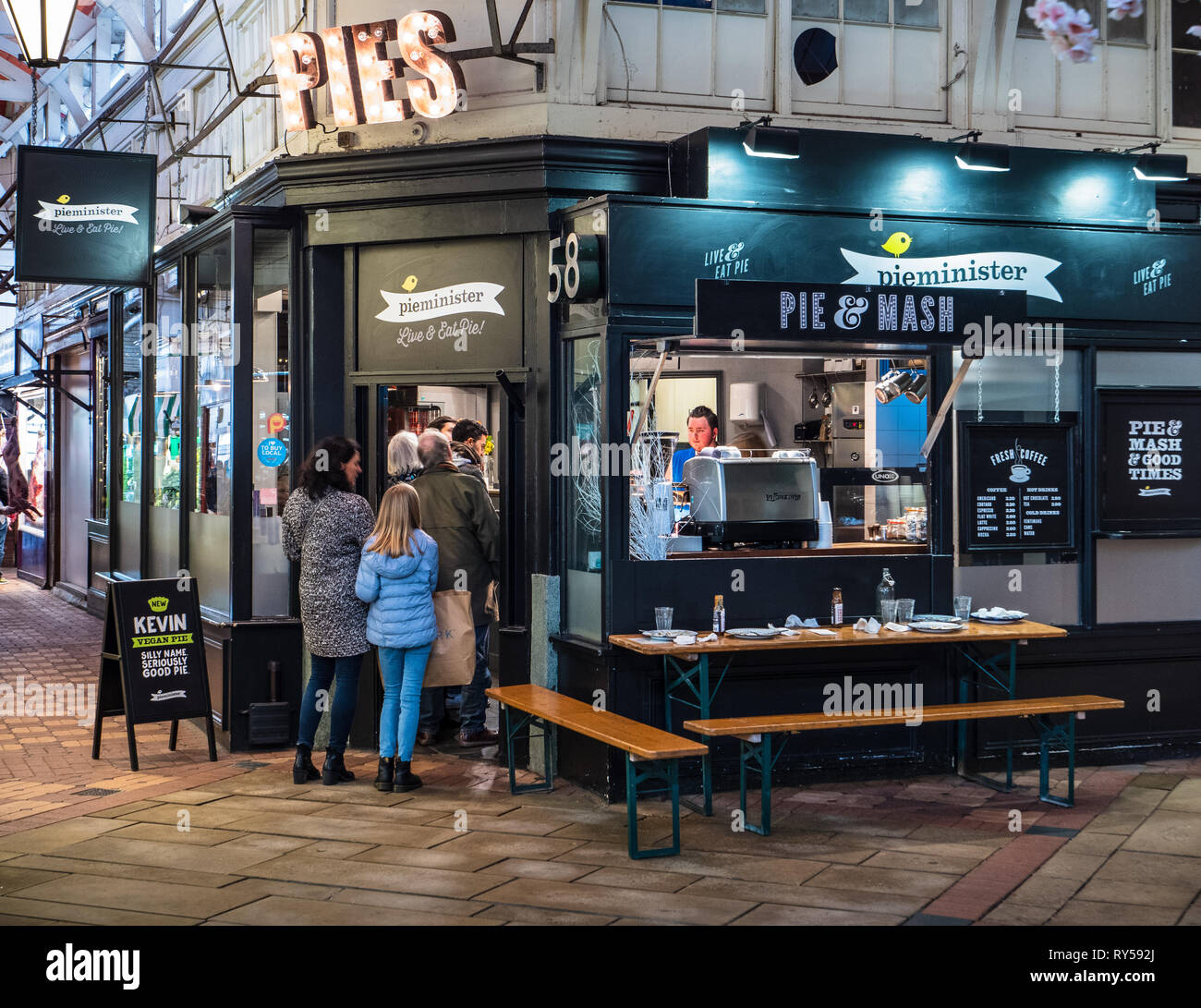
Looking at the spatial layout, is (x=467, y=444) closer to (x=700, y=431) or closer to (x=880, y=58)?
(x=700, y=431)

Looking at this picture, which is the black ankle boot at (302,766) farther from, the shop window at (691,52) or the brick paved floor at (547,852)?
the shop window at (691,52)

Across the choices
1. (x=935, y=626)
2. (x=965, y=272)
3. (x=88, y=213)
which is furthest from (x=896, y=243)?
(x=88, y=213)

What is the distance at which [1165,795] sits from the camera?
7.88 meters

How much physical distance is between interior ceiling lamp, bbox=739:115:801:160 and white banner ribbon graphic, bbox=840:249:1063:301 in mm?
694

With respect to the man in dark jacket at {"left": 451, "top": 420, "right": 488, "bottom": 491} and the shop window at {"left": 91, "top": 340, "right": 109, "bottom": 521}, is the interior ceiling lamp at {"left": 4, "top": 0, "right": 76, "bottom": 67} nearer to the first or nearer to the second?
the man in dark jacket at {"left": 451, "top": 420, "right": 488, "bottom": 491}

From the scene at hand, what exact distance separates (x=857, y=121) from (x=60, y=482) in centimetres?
1419

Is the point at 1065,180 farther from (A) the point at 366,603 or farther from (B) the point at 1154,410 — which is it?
(A) the point at 366,603

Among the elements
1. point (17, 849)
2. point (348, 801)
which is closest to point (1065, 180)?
point (348, 801)

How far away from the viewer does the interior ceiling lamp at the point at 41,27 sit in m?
7.96

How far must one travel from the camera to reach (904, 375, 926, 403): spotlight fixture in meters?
8.74

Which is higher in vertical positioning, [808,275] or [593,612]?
[808,275]

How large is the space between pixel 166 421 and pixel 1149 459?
7.56m

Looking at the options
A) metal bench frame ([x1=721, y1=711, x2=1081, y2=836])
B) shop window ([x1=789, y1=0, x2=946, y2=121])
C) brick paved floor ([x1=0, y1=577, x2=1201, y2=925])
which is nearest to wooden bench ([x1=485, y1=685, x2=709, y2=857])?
brick paved floor ([x1=0, y1=577, x2=1201, y2=925])

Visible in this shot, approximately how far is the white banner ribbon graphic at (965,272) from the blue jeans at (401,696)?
3.42m
